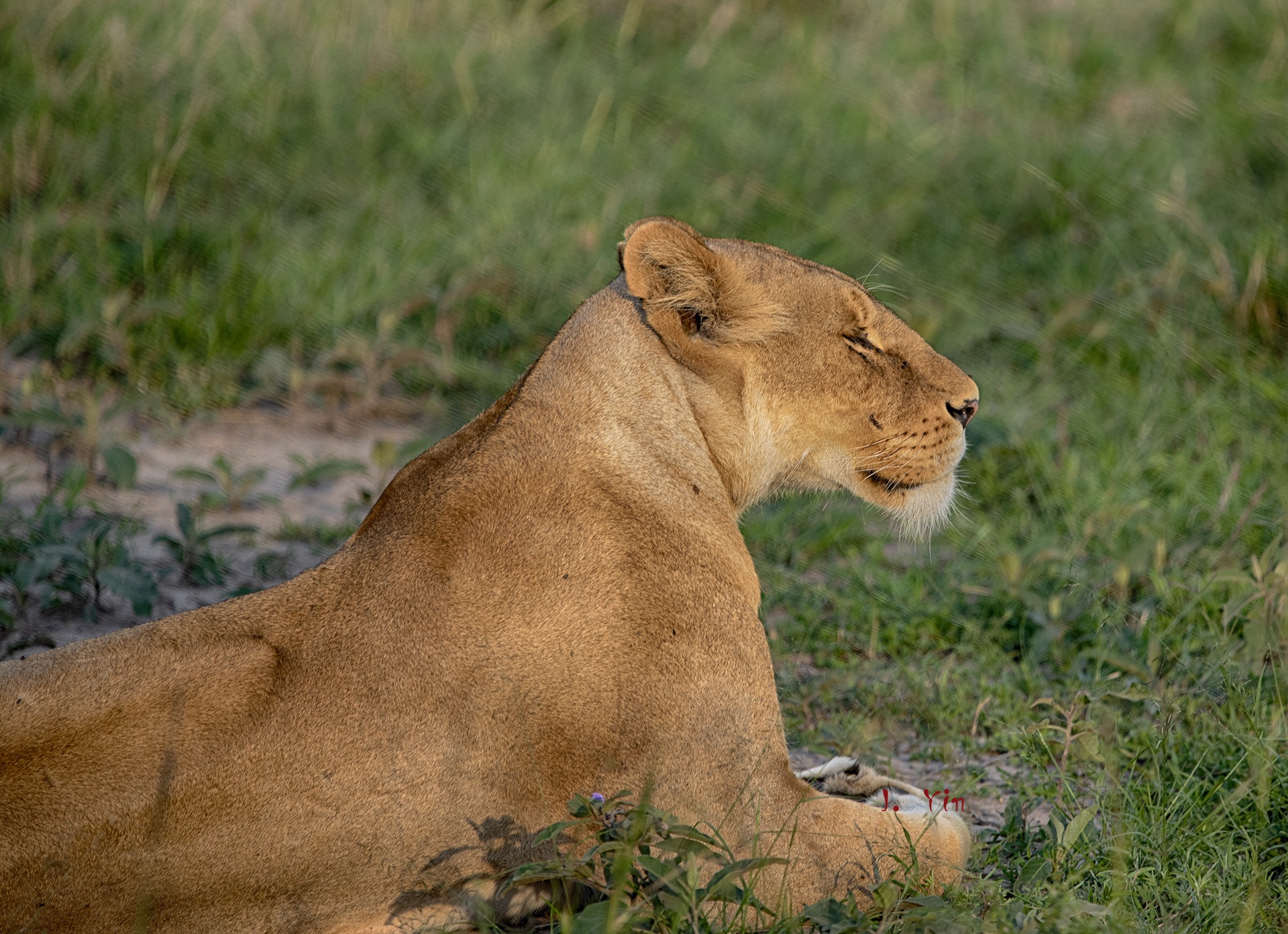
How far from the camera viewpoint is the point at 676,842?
206cm

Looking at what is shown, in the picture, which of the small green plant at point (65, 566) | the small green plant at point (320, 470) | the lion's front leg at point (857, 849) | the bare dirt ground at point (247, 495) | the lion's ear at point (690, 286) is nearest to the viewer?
the lion's front leg at point (857, 849)

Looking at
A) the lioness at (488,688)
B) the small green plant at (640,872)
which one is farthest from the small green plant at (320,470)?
the small green plant at (640,872)

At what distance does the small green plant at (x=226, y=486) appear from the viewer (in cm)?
388

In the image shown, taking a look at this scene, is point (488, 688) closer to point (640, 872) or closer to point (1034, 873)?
point (640, 872)

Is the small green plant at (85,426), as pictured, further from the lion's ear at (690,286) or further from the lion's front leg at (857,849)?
the lion's front leg at (857,849)

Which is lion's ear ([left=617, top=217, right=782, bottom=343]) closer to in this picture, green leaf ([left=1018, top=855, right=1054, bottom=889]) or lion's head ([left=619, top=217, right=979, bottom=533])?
lion's head ([left=619, top=217, right=979, bottom=533])

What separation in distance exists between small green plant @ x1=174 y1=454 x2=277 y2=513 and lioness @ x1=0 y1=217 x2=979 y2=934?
1498 millimetres

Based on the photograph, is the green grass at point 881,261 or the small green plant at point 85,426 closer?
the green grass at point 881,261

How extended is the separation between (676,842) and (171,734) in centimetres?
76

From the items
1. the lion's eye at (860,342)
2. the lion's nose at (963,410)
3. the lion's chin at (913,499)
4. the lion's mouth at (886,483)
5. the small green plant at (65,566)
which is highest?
the lion's eye at (860,342)

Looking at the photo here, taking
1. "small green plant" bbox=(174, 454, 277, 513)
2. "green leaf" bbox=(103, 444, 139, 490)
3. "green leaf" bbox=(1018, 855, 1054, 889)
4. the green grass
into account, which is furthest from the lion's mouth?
"green leaf" bbox=(103, 444, 139, 490)

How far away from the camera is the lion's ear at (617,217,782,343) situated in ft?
8.52

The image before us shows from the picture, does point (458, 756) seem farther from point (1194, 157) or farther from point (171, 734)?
point (1194, 157)

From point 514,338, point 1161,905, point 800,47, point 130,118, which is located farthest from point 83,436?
point 800,47
